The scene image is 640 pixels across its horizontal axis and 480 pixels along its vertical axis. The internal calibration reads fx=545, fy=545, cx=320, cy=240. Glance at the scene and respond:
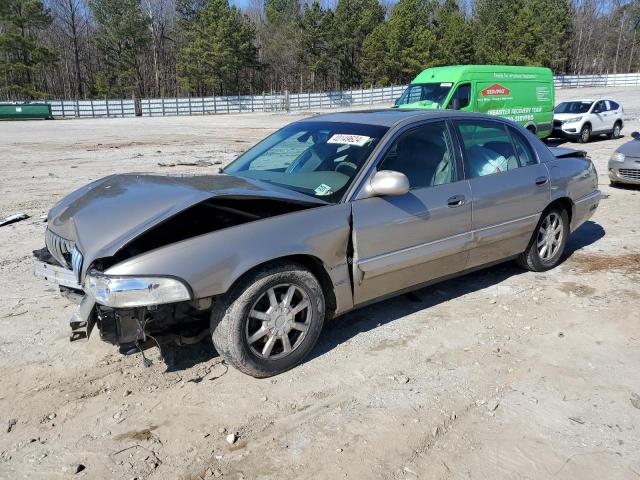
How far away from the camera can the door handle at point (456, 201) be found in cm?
414

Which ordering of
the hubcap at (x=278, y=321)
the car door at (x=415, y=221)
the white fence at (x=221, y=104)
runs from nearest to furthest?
the hubcap at (x=278, y=321) < the car door at (x=415, y=221) < the white fence at (x=221, y=104)

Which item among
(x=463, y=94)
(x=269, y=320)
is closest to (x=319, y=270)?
(x=269, y=320)

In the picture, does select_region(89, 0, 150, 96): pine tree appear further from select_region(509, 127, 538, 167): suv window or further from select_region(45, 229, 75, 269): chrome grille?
select_region(45, 229, 75, 269): chrome grille

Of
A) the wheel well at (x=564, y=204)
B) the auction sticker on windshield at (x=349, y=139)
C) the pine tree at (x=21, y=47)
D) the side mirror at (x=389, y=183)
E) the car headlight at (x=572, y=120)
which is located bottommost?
the wheel well at (x=564, y=204)

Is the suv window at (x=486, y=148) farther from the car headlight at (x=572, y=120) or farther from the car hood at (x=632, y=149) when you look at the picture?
the car headlight at (x=572, y=120)

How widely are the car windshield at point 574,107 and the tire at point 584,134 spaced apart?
63 cm

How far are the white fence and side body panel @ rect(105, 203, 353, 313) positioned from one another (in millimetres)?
42585

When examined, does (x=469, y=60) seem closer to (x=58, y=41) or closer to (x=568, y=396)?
(x=58, y=41)

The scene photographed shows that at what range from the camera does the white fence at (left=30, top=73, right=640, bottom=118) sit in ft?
137

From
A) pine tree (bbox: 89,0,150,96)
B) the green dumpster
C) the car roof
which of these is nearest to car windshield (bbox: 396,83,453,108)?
the car roof

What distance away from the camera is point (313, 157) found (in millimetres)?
4195

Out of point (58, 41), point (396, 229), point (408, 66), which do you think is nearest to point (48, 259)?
point (396, 229)

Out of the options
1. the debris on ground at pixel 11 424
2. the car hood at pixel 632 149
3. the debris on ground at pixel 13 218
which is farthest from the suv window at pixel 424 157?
the car hood at pixel 632 149

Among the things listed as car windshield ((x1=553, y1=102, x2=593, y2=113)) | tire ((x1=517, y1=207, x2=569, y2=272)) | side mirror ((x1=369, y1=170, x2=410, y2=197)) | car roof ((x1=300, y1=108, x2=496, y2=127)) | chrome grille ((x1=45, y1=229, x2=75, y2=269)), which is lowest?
tire ((x1=517, y1=207, x2=569, y2=272))
